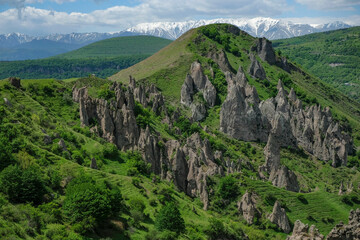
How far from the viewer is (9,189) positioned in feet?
126

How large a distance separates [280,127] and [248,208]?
5425 cm

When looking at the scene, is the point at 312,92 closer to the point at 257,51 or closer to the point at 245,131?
the point at 257,51

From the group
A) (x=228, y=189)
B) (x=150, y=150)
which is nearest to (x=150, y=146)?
(x=150, y=150)

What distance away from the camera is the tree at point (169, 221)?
44.5 meters

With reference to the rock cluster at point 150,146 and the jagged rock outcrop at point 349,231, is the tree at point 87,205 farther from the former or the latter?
the rock cluster at point 150,146

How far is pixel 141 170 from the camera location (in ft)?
205

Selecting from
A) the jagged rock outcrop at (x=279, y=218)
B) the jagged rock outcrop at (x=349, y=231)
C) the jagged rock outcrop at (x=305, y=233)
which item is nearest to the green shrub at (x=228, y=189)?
the jagged rock outcrop at (x=279, y=218)

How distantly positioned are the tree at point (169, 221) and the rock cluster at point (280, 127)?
7056 centimetres

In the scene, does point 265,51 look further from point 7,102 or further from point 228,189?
point 7,102

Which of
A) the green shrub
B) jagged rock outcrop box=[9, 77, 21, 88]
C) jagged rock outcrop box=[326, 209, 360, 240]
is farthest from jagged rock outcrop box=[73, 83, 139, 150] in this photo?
jagged rock outcrop box=[326, 209, 360, 240]

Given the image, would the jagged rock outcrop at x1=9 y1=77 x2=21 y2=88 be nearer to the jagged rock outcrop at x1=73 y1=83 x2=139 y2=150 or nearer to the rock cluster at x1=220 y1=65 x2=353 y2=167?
the jagged rock outcrop at x1=73 y1=83 x2=139 y2=150

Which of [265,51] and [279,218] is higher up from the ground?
[265,51]

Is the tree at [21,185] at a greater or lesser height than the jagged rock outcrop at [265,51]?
lesser

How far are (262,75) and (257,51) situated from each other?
95.9 ft
